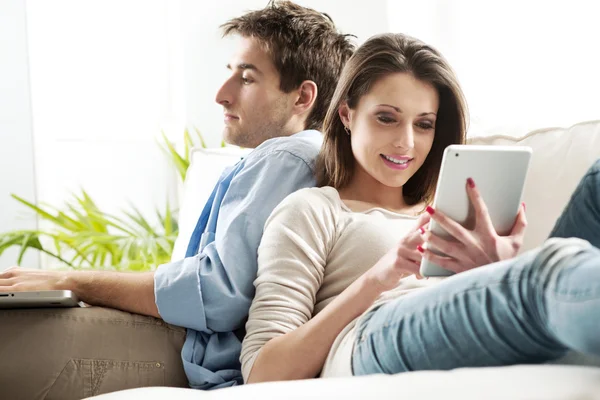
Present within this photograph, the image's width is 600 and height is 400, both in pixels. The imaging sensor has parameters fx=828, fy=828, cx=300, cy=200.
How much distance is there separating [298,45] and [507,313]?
1323 mm

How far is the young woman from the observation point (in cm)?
91

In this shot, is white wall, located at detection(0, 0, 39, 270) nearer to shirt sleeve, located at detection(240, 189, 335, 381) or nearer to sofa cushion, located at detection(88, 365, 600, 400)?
shirt sleeve, located at detection(240, 189, 335, 381)

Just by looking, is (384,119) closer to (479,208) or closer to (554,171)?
(554,171)

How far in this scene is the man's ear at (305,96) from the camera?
2139 mm

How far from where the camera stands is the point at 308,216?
1.52 metres

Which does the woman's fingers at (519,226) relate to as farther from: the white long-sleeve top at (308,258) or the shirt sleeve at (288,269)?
the shirt sleeve at (288,269)

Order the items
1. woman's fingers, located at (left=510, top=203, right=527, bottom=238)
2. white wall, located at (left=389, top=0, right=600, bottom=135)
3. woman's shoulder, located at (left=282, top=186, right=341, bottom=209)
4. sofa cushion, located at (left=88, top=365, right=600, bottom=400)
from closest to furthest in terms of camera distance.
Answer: sofa cushion, located at (left=88, top=365, right=600, bottom=400), woman's fingers, located at (left=510, top=203, right=527, bottom=238), woman's shoulder, located at (left=282, top=186, right=341, bottom=209), white wall, located at (left=389, top=0, right=600, bottom=135)

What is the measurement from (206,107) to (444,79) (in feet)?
8.30

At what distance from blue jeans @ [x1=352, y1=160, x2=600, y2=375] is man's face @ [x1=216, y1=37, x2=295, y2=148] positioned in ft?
3.21

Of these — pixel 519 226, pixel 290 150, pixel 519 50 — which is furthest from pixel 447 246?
pixel 519 50

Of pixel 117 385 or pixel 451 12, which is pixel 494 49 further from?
pixel 117 385

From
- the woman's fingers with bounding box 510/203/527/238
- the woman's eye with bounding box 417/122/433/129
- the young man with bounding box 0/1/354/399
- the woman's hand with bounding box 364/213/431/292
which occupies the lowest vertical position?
the young man with bounding box 0/1/354/399

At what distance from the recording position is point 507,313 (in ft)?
3.08

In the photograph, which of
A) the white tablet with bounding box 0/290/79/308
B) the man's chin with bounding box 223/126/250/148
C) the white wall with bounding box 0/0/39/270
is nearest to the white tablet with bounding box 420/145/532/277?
the white tablet with bounding box 0/290/79/308
